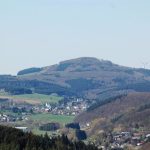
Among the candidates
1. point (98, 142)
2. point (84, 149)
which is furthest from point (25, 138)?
point (98, 142)

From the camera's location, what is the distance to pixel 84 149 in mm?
129375

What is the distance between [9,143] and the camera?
4318 inches

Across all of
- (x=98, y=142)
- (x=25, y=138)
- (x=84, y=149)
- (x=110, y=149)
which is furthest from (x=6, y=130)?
(x=98, y=142)

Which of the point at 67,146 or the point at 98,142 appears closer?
the point at 67,146

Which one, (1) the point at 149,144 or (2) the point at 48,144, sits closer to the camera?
(2) the point at 48,144

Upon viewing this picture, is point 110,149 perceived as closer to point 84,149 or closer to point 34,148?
point 84,149

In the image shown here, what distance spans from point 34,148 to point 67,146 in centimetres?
1801

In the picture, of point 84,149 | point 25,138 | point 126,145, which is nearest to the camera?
Result: point 25,138

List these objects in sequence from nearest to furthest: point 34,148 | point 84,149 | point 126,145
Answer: point 34,148
point 84,149
point 126,145

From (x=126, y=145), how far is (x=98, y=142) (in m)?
8.45

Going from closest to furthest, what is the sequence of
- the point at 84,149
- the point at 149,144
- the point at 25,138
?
the point at 25,138, the point at 84,149, the point at 149,144

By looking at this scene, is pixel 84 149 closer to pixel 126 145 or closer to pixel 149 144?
pixel 149 144

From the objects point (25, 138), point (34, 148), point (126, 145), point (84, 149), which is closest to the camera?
point (34, 148)

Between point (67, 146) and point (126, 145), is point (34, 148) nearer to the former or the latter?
point (67, 146)
